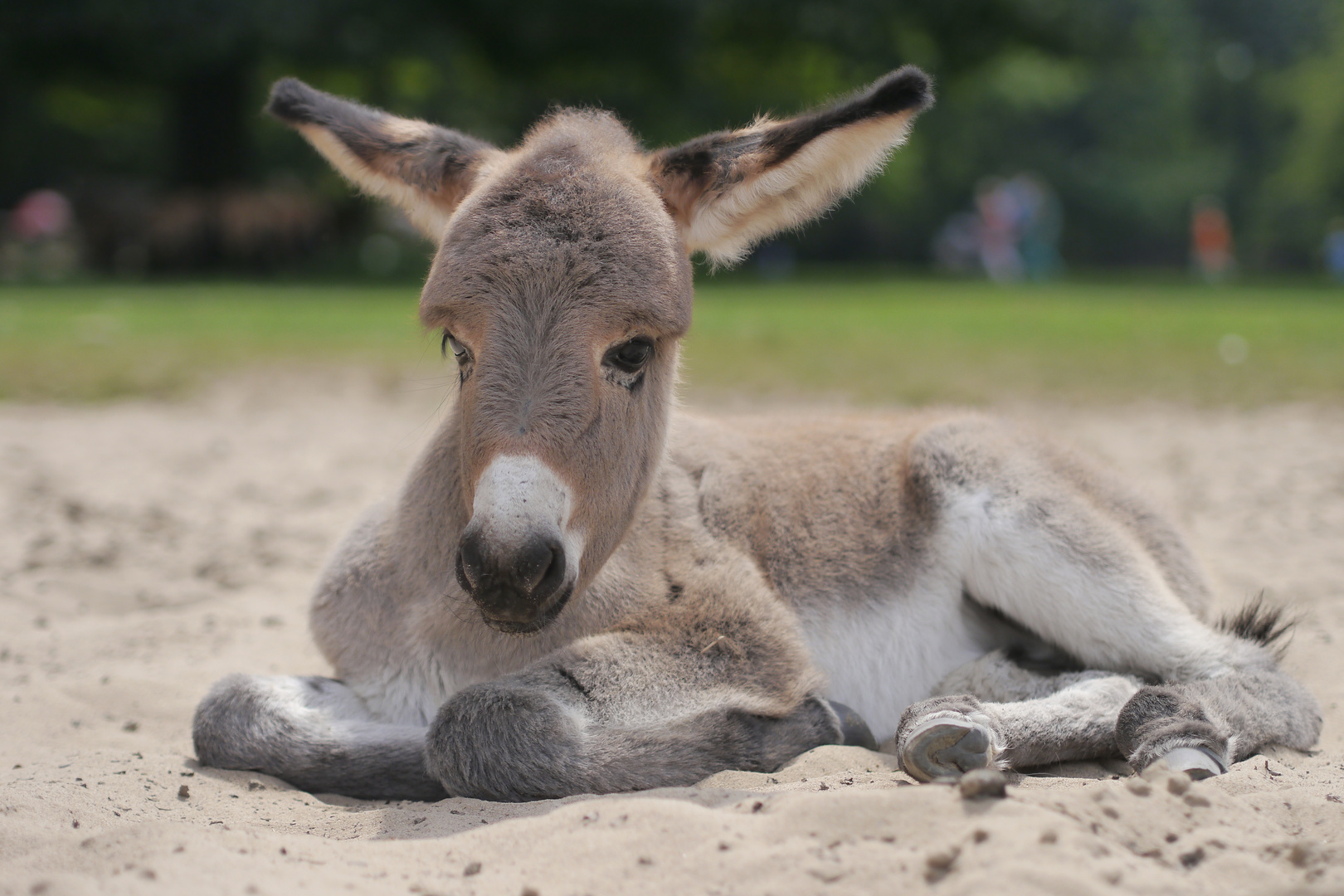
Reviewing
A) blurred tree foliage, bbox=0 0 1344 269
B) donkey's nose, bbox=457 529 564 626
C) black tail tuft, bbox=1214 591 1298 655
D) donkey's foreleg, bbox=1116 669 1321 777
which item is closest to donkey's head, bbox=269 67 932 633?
donkey's nose, bbox=457 529 564 626

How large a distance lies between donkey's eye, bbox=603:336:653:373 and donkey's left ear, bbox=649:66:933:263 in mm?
692

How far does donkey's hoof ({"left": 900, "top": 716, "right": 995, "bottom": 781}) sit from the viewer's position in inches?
148

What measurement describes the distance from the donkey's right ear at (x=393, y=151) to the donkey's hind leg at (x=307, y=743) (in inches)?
75.1

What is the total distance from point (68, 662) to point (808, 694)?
3367 mm

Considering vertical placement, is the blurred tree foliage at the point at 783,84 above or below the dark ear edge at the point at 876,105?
above

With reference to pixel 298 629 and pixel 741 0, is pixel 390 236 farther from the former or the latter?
pixel 298 629

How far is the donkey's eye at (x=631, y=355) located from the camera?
12.5 feet

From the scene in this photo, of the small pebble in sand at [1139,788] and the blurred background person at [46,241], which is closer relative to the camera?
the small pebble in sand at [1139,788]

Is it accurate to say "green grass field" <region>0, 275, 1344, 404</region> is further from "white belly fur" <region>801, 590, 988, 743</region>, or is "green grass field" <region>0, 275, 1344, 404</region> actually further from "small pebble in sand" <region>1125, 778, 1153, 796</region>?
"small pebble in sand" <region>1125, 778, 1153, 796</region>

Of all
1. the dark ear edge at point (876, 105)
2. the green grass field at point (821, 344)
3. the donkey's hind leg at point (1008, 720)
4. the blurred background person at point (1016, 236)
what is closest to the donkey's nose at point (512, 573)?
the donkey's hind leg at point (1008, 720)

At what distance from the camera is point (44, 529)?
23.8 feet

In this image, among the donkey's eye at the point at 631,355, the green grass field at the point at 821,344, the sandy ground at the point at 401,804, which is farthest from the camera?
the green grass field at the point at 821,344

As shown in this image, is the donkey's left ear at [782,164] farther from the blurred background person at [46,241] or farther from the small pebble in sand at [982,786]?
the blurred background person at [46,241]

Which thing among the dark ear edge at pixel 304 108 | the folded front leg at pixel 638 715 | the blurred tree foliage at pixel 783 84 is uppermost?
the blurred tree foliage at pixel 783 84
